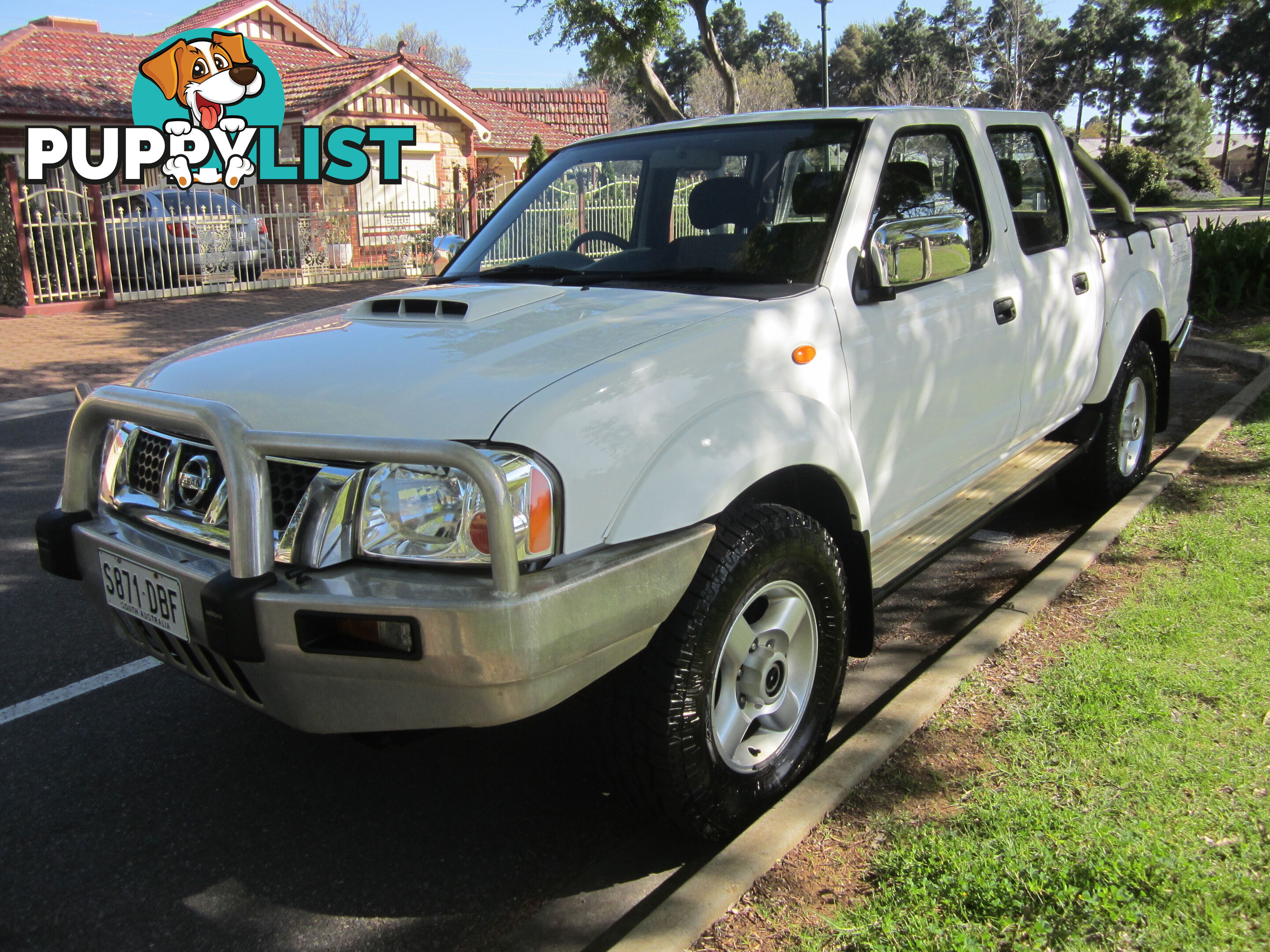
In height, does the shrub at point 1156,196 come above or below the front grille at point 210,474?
→ above

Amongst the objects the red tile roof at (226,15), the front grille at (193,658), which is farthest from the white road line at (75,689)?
the red tile roof at (226,15)

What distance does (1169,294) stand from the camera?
19.0 feet

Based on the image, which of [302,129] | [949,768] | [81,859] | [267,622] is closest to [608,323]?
[267,622]

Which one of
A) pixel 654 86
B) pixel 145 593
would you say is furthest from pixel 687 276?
pixel 654 86

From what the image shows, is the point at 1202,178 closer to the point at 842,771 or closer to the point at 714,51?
the point at 714,51

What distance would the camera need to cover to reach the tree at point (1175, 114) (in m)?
57.0

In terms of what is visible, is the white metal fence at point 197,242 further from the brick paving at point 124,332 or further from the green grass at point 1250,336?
A: the green grass at point 1250,336

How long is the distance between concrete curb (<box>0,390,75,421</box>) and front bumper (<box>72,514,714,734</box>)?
7827 mm

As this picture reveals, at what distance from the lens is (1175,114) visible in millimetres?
57719

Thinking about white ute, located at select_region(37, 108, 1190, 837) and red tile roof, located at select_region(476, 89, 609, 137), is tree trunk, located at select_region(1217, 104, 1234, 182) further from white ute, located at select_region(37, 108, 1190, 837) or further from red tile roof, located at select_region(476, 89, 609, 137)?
white ute, located at select_region(37, 108, 1190, 837)

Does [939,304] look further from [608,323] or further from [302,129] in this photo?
[302,129]

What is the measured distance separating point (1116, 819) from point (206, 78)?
26245 millimetres

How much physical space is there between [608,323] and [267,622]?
1171mm

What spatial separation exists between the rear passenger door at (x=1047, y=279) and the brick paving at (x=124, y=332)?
687 cm
